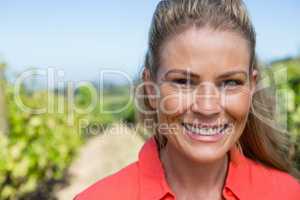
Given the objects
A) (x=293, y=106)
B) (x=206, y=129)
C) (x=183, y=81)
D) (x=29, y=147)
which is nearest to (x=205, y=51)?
(x=183, y=81)

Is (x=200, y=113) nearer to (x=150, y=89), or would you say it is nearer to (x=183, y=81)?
(x=183, y=81)

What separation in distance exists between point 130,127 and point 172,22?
10.1 metres

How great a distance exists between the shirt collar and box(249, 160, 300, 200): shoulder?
39 mm

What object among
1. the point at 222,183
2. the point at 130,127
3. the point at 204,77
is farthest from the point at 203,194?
the point at 130,127

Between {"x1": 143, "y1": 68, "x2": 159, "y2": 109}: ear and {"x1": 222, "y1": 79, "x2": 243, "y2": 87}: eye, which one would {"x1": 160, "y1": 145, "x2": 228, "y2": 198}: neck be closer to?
{"x1": 143, "y1": 68, "x2": 159, "y2": 109}: ear

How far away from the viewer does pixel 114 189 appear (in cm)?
172

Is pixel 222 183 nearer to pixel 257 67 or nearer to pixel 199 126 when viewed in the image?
pixel 199 126

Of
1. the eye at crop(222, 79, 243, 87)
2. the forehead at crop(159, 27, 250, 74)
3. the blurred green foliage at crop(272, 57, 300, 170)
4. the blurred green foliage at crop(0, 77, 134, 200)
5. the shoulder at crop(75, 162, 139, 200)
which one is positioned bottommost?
the blurred green foliage at crop(0, 77, 134, 200)

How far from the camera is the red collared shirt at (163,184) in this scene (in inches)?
67.6

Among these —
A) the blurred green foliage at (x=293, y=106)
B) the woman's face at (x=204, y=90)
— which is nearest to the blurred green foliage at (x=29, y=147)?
the blurred green foliage at (x=293, y=106)

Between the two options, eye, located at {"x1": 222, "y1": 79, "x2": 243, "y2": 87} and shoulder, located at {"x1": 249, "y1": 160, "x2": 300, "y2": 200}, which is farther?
shoulder, located at {"x1": 249, "y1": 160, "x2": 300, "y2": 200}

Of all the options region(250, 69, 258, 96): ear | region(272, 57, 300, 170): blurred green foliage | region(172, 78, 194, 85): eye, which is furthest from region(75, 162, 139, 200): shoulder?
region(272, 57, 300, 170): blurred green foliage

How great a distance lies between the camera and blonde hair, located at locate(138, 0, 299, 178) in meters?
1.74

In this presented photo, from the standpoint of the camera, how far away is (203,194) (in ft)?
6.07
